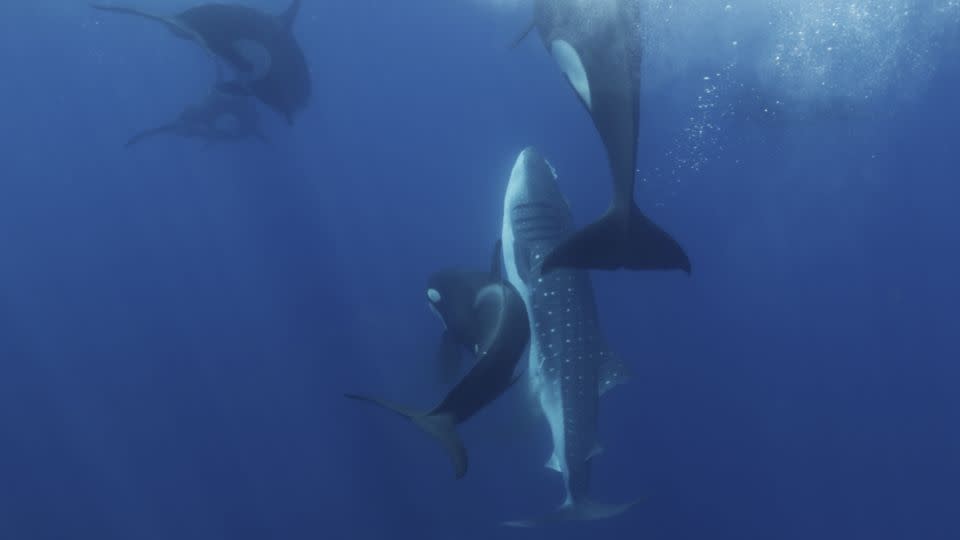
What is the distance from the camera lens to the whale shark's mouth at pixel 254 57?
642 cm

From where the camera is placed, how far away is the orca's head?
498cm

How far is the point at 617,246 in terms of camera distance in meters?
3.35

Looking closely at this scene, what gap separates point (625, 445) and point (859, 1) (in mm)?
8784

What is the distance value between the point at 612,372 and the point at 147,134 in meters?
8.38

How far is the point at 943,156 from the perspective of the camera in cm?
1125

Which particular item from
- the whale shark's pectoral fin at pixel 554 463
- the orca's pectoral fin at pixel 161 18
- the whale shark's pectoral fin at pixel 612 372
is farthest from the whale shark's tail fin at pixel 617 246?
the orca's pectoral fin at pixel 161 18

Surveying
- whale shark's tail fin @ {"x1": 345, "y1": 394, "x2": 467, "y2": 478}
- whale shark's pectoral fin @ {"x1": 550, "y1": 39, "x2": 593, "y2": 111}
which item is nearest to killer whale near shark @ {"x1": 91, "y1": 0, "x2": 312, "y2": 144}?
whale shark's pectoral fin @ {"x1": 550, "y1": 39, "x2": 593, "y2": 111}

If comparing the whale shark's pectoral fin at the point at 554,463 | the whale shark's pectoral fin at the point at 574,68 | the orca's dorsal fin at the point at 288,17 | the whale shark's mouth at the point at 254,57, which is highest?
the orca's dorsal fin at the point at 288,17

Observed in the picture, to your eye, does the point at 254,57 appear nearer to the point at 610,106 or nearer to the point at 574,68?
the point at 574,68

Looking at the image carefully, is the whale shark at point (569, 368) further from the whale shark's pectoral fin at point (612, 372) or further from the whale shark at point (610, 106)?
the whale shark at point (610, 106)

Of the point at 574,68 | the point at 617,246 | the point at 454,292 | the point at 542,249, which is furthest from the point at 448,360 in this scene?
the point at 574,68

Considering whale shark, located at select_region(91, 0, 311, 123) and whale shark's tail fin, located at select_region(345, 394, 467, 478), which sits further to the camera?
whale shark, located at select_region(91, 0, 311, 123)

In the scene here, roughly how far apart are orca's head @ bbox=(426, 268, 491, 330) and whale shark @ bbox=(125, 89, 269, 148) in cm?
542

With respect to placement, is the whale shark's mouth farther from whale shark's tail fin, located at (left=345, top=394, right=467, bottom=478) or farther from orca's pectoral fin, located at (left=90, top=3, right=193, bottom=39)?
whale shark's tail fin, located at (left=345, top=394, right=467, bottom=478)
